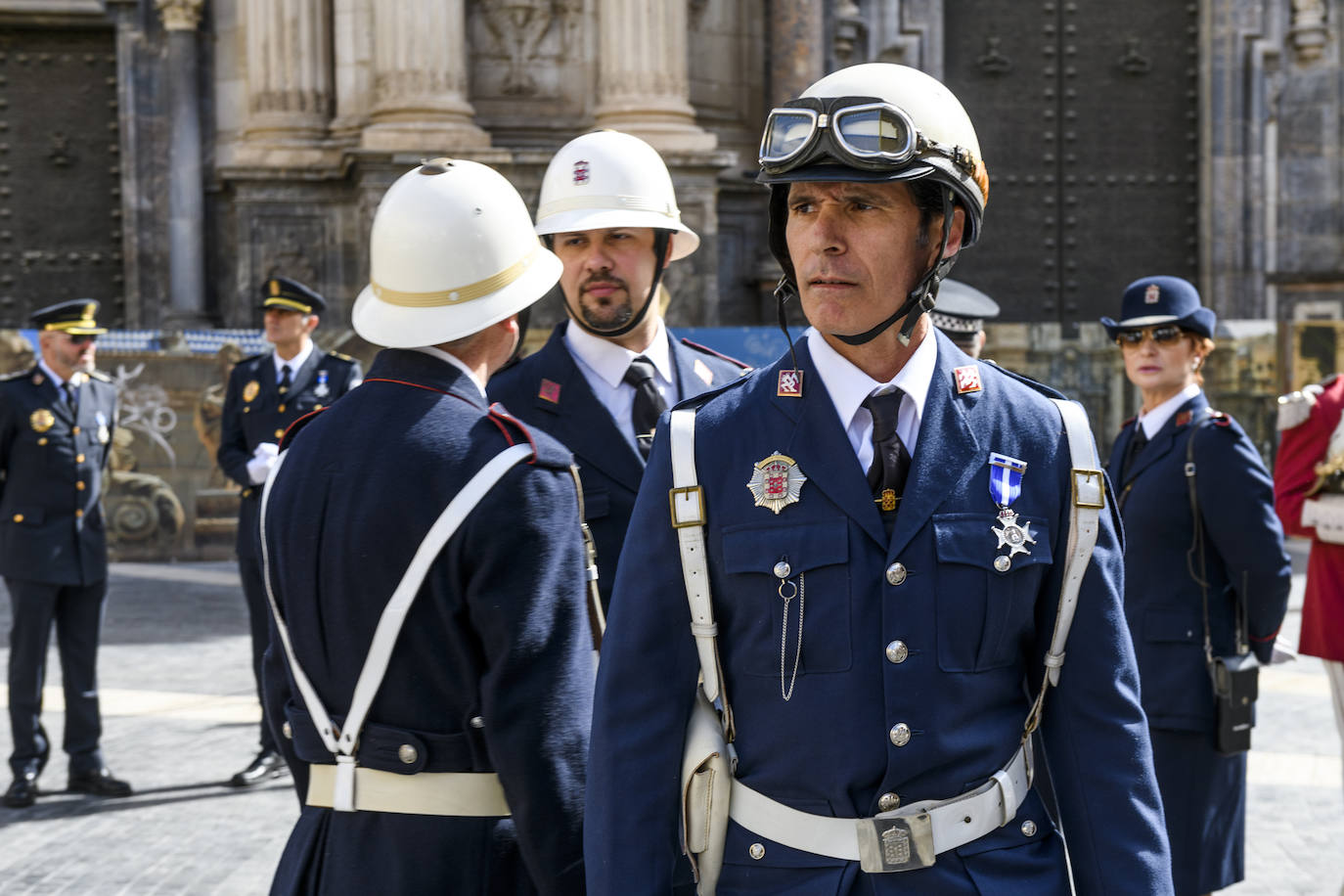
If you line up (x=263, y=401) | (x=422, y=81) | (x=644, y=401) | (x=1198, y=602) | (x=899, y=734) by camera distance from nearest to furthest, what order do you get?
(x=899, y=734) → (x=644, y=401) → (x=1198, y=602) → (x=263, y=401) → (x=422, y=81)

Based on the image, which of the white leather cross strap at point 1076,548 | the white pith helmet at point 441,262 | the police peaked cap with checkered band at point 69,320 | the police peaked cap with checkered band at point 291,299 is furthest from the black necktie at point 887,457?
the police peaked cap with checkered band at point 69,320

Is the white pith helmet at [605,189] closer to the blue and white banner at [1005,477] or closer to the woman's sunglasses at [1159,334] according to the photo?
the woman's sunglasses at [1159,334]

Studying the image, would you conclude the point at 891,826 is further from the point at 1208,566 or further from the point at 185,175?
the point at 185,175

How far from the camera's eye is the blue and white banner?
7.76 ft

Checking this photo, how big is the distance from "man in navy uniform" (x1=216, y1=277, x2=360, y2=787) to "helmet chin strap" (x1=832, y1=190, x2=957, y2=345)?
5.44m


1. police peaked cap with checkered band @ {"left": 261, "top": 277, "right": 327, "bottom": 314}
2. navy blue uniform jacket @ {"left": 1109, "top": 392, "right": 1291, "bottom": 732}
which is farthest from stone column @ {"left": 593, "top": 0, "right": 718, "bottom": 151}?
navy blue uniform jacket @ {"left": 1109, "top": 392, "right": 1291, "bottom": 732}

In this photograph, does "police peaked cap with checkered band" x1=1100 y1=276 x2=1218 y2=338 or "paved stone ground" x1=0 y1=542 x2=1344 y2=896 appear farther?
"paved stone ground" x1=0 y1=542 x2=1344 y2=896

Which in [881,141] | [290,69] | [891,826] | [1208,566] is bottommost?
[1208,566]

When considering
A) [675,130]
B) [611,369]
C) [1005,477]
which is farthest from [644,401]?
[675,130]

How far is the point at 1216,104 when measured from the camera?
17.1 m

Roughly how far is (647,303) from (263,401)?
3.87 m

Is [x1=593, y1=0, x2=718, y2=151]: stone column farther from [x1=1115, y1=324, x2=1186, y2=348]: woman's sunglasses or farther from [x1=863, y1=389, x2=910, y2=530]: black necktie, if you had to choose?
[x1=863, y1=389, x2=910, y2=530]: black necktie

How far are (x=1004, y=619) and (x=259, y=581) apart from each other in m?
5.64

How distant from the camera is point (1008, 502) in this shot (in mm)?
2363
